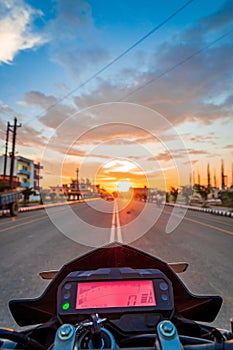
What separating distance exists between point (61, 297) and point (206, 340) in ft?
2.02

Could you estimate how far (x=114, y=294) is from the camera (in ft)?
3.59

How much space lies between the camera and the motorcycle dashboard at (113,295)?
107 cm

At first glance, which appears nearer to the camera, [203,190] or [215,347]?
[215,347]

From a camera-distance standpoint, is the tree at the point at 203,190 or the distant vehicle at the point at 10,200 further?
the tree at the point at 203,190

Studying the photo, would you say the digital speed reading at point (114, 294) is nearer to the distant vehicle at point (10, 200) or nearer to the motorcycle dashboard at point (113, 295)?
the motorcycle dashboard at point (113, 295)

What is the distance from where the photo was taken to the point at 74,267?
1.36m

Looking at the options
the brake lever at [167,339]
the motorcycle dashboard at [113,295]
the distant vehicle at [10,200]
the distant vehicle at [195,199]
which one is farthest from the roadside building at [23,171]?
the brake lever at [167,339]

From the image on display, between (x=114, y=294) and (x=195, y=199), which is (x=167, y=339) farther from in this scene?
(x=195, y=199)

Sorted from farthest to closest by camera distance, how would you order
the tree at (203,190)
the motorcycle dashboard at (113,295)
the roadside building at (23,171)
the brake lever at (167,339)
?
the roadside building at (23,171) → the tree at (203,190) → the motorcycle dashboard at (113,295) → the brake lever at (167,339)

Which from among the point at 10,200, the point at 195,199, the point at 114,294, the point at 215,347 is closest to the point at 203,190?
the point at 195,199

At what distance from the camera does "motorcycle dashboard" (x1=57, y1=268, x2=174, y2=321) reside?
1.07 metres

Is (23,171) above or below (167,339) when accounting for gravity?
above


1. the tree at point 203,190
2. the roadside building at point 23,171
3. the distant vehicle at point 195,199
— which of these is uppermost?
the roadside building at point 23,171

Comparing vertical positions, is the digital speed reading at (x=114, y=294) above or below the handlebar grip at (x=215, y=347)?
above
